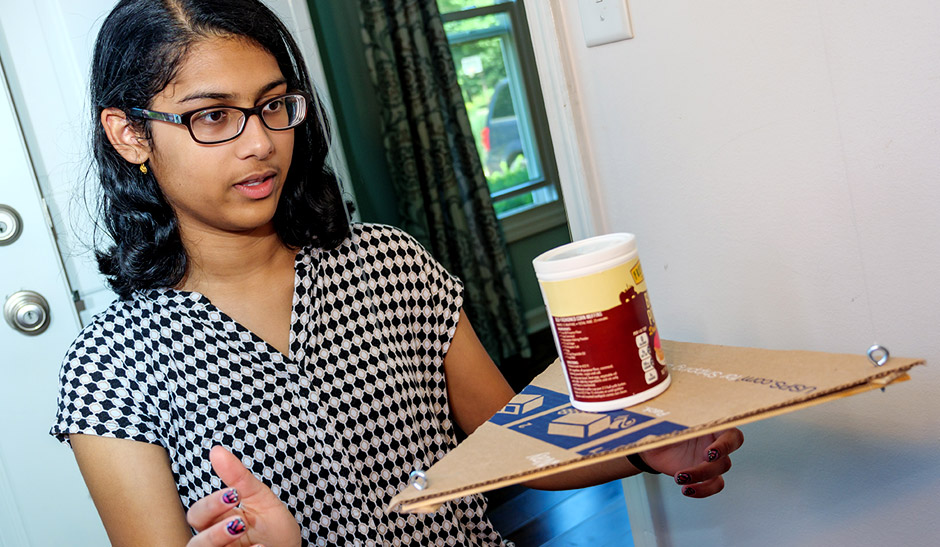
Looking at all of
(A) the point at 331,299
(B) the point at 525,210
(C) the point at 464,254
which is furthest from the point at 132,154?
(B) the point at 525,210

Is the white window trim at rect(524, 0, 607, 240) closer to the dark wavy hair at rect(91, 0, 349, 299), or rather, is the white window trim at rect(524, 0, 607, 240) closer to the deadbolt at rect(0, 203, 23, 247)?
the dark wavy hair at rect(91, 0, 349, 299)

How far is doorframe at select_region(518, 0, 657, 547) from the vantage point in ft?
3.48

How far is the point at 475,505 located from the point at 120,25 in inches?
29.7

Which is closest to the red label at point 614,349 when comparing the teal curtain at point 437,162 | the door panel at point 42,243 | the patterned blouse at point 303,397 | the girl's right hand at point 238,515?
the girl's right hand at point 238,515

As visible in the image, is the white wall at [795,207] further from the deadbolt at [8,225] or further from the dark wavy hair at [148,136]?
the deadbolt at [8,225]

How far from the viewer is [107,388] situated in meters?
0.91

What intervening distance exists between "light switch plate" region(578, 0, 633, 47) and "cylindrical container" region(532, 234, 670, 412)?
45 centimetres

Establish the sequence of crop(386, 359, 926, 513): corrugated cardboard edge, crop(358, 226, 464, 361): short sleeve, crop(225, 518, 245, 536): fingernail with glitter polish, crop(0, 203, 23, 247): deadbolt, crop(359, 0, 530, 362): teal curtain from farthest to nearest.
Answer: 1. crop(359, 0, 530, 362): teal curtain
2. crop(0, 203, 23, 247): deadbolt
3. crop(358, 226, 464, 361): short sleeve
4. crop(225, 518, 245, 536): fingernail with glitter polish
5. crop(386, 359, 926, 513): corrugated cardboard edge

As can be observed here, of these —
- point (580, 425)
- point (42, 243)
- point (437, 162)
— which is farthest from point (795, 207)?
point (437, 162)

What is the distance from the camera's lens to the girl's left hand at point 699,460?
2.36ft

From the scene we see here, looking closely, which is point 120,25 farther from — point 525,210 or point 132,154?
point 525,210

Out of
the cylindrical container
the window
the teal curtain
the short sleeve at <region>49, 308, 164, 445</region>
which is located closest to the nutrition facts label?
the cylindrical container

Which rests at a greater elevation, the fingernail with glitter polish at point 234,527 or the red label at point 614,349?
the red label at point 614,349

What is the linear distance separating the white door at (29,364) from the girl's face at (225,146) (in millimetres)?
657
